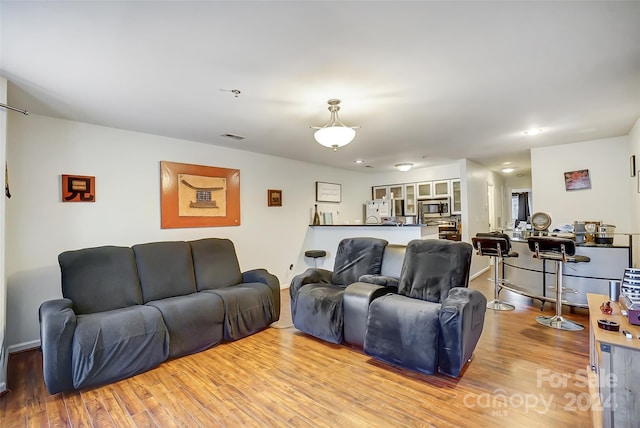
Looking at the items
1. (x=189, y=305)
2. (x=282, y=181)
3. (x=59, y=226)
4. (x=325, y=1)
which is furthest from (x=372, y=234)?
(x=59, y=226)

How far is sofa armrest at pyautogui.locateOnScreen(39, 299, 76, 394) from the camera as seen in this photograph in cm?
214

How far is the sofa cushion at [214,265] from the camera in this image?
3506 mm

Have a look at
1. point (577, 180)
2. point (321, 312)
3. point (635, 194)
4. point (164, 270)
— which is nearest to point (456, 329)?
point (321, 312)

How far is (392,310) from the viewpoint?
8.39 ft

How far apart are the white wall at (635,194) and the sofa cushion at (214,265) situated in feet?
16.3

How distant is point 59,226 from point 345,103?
10.7 ft

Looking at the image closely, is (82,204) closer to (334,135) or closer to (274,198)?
(274,198)

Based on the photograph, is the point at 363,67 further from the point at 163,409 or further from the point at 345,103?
the point at 163,409

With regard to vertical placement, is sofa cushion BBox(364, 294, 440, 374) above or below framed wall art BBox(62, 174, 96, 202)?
below

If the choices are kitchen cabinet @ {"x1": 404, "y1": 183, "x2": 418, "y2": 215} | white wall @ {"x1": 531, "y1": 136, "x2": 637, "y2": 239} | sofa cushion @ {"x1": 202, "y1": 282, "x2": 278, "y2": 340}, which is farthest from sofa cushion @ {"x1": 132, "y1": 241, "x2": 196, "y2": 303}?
white wall @ {"x1": 531, "y1": 136, "x2": 637, "y2": 239}

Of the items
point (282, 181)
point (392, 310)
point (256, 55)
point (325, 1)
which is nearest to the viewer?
point (325, 1)

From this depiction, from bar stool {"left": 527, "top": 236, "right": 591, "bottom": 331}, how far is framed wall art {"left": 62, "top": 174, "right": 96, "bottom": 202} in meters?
5.11

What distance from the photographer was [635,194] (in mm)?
3830

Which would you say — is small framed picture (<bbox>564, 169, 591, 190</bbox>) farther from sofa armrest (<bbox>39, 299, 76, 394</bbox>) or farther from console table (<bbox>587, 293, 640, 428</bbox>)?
sofa armrest (<bbox>39, 299, 76, 394</bbox>)
